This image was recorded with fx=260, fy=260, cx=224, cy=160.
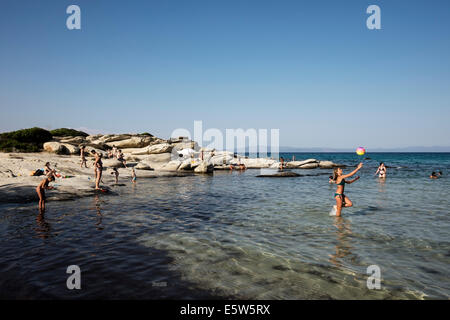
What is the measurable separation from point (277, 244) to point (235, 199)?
9.67 meters

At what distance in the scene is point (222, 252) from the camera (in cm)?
800

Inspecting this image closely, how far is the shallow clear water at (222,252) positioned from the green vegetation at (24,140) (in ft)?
106

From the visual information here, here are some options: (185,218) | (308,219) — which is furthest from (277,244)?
(185,218)

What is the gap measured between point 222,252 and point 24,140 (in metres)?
46.9

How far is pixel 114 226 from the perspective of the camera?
34.7ft

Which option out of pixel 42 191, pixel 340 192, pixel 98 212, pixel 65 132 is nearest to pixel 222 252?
pixel 340 192

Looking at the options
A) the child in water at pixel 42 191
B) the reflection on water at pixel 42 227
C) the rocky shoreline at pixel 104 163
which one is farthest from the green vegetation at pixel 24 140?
the reflection on water at pixel 42 227

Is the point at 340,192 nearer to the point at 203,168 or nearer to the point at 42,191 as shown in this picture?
the point at 42,191

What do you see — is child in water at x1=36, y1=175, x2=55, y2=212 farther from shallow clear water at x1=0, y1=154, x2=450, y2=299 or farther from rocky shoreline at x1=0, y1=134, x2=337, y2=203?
rocky shoreline at x1=0, y1=134, x2=337, y2=203

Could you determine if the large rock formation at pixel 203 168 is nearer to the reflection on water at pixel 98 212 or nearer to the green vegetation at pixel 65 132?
the reflection on water at pixel 98 212

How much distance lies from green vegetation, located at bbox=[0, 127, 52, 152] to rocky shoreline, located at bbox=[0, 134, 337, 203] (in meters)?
2.69

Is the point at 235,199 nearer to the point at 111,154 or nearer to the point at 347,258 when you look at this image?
the point at 347,258

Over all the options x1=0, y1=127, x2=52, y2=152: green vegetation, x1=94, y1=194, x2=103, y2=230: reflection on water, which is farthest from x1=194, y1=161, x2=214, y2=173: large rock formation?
x1=0, y1=127, x2=52, y2=152: green vegetation
